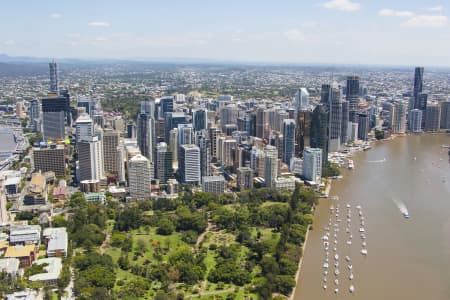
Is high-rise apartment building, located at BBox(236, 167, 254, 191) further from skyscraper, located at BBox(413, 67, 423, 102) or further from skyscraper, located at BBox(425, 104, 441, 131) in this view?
skyscraper, located at BBox(413, 67, 423, 102)

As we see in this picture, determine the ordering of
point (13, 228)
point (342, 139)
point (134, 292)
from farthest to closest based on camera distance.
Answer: point (342, 139) → point (13, 228) → point (134, 292)

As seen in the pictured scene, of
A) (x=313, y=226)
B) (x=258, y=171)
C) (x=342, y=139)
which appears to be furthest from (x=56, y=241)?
(x=342, y=139)

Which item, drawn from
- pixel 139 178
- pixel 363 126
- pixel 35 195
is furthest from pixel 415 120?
pixel 35 195

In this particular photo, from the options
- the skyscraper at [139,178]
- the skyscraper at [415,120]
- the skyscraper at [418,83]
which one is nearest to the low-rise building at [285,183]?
the skyscraper at [139,178]

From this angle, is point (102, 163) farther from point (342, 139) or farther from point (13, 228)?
point (342, 139)

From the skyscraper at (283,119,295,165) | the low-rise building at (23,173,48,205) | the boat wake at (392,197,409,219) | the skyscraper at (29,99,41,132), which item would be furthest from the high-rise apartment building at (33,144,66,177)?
the boat wake at (392,197,409,219)

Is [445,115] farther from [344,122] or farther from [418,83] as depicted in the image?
[344,122]

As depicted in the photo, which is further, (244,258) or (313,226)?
(313,226)

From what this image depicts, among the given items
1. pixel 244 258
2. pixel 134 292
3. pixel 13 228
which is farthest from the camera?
pixel 13 228
